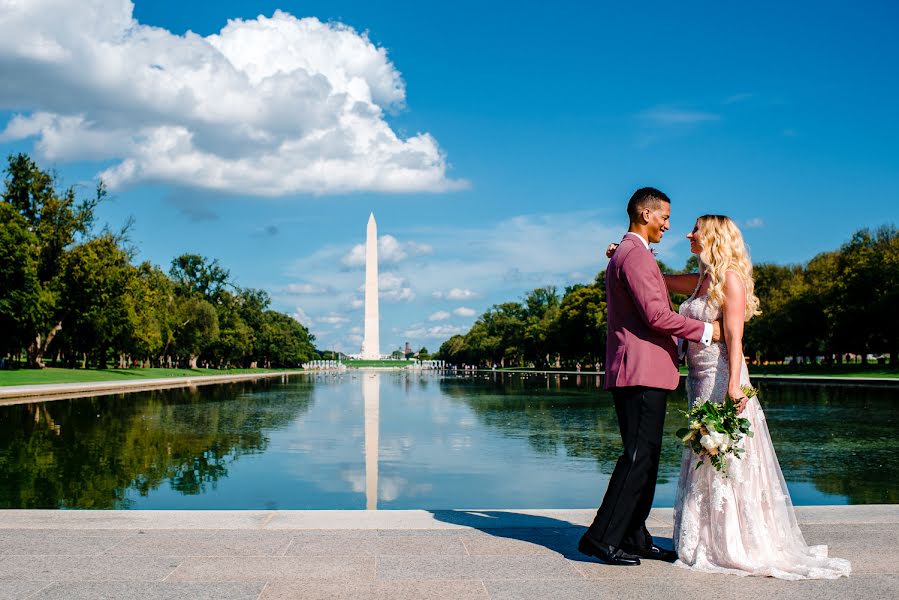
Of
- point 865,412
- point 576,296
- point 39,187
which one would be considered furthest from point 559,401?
point 576,296

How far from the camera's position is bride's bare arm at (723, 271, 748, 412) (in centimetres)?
509

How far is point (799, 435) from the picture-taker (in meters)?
15.6

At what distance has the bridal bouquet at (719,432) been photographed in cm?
500

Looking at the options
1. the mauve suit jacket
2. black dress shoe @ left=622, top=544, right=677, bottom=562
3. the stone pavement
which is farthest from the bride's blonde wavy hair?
the stone pavement

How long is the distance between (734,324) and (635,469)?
1.13m

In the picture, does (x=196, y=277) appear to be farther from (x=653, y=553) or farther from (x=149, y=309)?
(x=653, y=553)

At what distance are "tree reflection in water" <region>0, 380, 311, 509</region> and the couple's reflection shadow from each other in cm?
413

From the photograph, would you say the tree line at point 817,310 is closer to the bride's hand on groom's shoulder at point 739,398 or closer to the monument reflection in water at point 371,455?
the monument reflection in water at point 371,455

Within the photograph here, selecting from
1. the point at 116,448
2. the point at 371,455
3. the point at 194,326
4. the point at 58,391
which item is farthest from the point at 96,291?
the point at 371,455

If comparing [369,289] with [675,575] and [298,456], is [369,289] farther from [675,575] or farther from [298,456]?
[675,575]

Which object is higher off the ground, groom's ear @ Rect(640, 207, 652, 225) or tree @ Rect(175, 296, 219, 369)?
tree @ Rect(175, 296, 219, 369)

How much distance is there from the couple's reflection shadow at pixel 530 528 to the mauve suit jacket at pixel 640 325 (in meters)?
1.16

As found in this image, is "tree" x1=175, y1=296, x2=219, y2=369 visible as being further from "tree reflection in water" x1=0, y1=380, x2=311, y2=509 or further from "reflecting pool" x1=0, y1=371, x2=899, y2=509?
"reflecting pool" x1=0, y1=371, x2=899, y2=509

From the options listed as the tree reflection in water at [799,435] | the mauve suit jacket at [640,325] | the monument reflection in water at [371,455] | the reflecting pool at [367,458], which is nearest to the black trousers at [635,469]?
the mauve suit jacket at [640,325]
